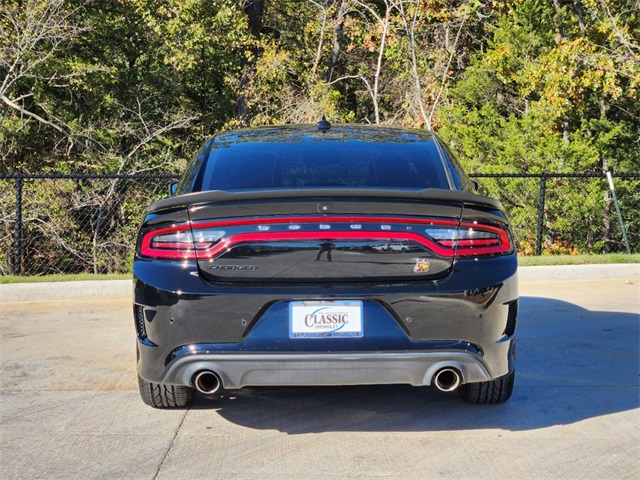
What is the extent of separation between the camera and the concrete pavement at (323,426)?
4555 mm

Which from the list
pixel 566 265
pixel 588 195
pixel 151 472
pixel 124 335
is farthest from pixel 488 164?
pixel 151 472

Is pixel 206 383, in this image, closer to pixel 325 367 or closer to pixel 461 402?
pixel 325 367

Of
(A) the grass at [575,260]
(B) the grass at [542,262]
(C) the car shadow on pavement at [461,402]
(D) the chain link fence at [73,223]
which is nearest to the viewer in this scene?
(C) the car shadow on pavement at [461,402]

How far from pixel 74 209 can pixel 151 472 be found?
14807 mm

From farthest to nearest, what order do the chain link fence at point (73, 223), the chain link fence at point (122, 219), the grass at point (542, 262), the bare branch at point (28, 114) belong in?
1. the bare branch at point (28, 114)
2. the chain link fence at point (73, 223)
3. the chain link fence at point (122, 219)
4. the grass at point (542, 262)

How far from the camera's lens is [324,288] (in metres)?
4.62

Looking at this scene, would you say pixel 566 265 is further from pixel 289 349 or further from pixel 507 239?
pixel 289 349

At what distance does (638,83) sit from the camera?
54.4 ft

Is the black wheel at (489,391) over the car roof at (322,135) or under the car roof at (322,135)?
under

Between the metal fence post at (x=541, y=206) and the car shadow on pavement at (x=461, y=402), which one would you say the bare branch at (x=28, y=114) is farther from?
the car shadow on pavement at (x=461, y=402)

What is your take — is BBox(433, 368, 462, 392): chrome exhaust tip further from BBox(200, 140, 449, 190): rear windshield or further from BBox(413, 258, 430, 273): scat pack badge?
BBox(200, 140, 449, 190): rear windshield

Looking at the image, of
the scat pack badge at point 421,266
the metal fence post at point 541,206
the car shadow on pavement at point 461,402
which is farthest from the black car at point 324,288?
the metal fence post at point 541,206

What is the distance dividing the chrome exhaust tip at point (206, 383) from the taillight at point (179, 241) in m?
0.61

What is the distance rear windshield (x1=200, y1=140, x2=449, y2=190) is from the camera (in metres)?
5.29
